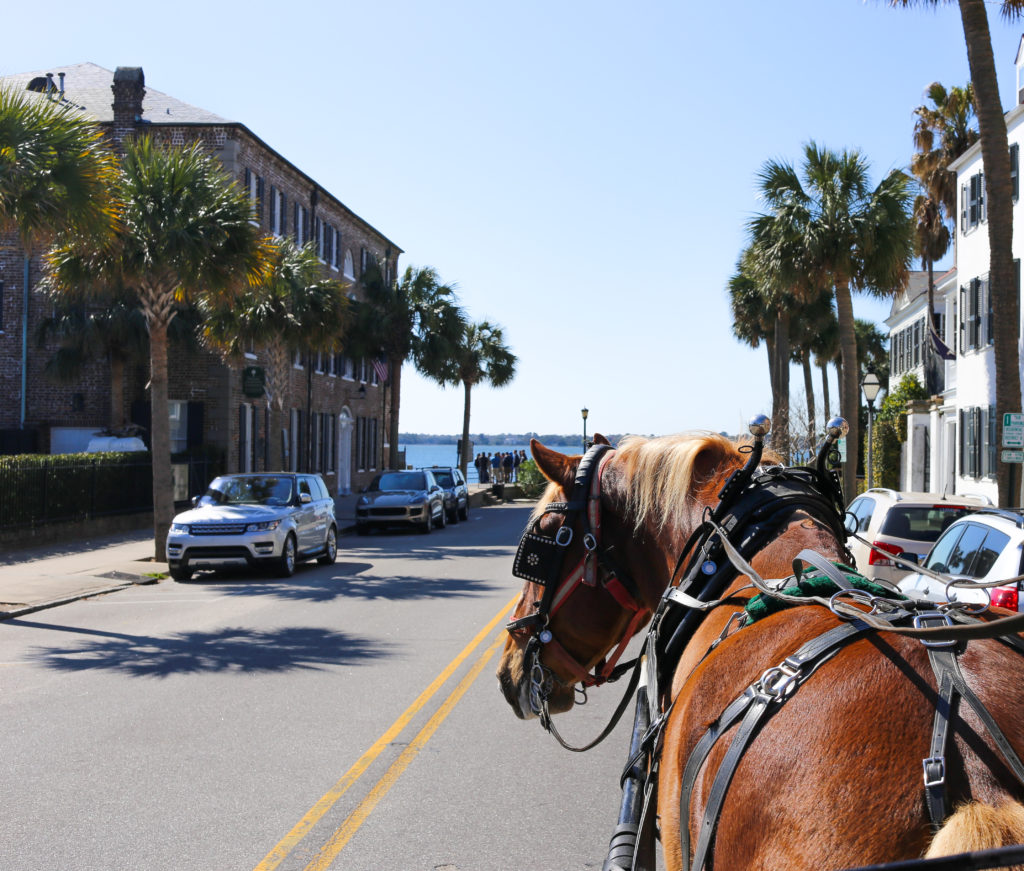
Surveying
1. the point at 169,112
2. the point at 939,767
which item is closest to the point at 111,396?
the point at 169,112

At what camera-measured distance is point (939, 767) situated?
61.9 inches

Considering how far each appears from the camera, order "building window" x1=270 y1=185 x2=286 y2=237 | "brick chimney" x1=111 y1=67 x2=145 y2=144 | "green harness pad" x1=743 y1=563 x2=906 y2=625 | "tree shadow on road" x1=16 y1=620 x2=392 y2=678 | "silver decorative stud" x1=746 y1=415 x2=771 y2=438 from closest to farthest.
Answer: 1. "green harness pad" x1=743 y1=563 x2=906 y2=625
2. "silver decorative stud" x1=746 y1=415 x2=771 y2=438
3. "tree shadow on road" x1=16 y1=620 x2=392 y2=678
4. "brick chimney" x1=111 y1=67 x2=145 y2=144
5. "building window" x1=270 y1=185 x2=286 y2=237

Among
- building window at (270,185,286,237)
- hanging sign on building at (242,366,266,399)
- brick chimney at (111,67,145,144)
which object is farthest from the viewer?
building window at (270,185,286,237)

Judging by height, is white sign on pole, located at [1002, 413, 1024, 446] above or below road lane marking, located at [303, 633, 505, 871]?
above

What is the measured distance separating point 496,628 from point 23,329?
87.5ft

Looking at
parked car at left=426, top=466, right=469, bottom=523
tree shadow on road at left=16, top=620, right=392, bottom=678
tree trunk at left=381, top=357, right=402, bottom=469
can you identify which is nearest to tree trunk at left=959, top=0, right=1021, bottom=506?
tree shadow on road at left=16, top=620, right=392, bottom=678

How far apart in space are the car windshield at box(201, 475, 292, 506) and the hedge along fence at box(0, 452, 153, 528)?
4733 millimetres

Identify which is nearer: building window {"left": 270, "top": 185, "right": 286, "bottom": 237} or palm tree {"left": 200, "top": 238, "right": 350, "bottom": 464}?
palm tree {"left": 200, "top": 238, "right": 350, "bottom": 464}

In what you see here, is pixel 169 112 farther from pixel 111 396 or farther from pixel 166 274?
pixel 166 274

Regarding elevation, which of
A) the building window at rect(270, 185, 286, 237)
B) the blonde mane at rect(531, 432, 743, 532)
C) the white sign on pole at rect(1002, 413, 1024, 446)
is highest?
the building window at rect(270, 185, 286, 237)

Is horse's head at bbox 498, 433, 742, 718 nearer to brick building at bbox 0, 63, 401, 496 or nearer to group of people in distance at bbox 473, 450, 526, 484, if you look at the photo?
brick building at bbox 0, 63, 401, 496

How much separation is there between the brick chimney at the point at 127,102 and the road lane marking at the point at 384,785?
96.1 ft

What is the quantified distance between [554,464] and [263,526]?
46.5 ft

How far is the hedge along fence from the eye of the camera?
66.9 ft
